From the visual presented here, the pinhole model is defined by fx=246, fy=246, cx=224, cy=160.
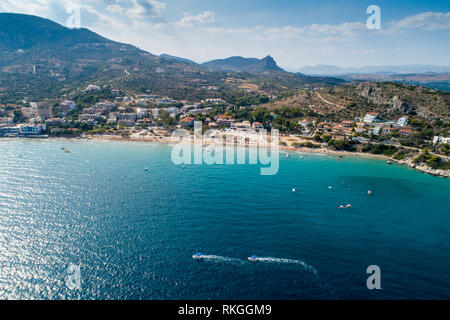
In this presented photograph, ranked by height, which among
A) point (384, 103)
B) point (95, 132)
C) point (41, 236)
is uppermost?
point (384, 103)

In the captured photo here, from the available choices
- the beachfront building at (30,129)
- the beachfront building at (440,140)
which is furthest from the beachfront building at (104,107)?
the beachfront building at (440,140)

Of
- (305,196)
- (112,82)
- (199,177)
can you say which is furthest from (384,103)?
(112,82)

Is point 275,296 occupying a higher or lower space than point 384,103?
lower

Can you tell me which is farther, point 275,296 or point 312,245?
point 312,245

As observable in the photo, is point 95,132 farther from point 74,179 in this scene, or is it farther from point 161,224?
point 161,224

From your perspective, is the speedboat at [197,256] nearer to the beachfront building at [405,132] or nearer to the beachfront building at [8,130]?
the beachfront building at [405,132]

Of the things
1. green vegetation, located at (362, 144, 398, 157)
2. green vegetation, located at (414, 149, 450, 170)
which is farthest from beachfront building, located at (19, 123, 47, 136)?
green vegetation, located at (414, 149, 450, 170)

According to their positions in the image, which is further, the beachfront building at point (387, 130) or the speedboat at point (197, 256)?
the beachfront building at point (387, 130)
